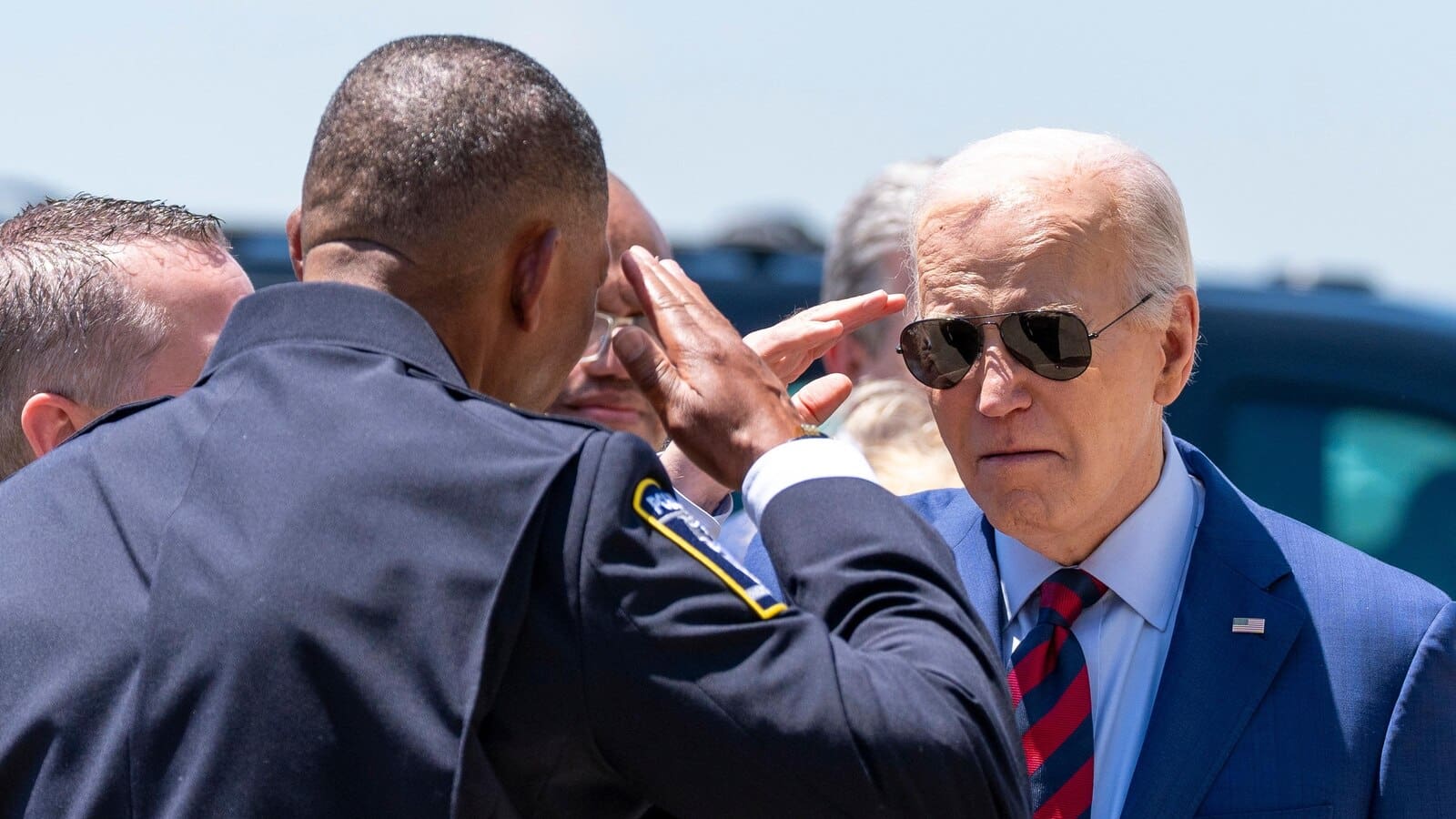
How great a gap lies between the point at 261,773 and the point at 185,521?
0.28m

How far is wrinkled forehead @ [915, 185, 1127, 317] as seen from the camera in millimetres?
2670

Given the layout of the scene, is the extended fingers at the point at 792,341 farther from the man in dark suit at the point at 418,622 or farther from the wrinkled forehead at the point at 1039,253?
the man in dark suit at the point at 418,622

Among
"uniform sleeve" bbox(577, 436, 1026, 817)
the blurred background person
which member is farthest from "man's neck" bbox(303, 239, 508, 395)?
the blurred background person

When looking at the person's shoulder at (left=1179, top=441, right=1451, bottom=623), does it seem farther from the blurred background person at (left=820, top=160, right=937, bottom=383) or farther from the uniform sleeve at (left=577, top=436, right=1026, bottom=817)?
the blurred background person at (left=820, top=160, right=937, bottom=383)

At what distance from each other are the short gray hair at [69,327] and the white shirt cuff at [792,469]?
41.1 inches

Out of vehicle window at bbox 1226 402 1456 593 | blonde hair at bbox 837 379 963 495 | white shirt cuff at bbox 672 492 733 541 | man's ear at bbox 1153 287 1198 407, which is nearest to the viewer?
man's ear at bbox 1153 287 1198 407

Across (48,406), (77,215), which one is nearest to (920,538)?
(48,406)

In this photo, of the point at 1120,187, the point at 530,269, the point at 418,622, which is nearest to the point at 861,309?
the point at 1120,187

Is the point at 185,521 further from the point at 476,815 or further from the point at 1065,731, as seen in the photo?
the point at 1065,731

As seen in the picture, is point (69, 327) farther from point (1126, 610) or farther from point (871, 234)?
point (871, 234)

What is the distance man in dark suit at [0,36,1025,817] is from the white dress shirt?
76cm

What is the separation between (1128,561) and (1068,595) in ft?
0.37

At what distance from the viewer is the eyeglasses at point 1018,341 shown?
2.66 metres

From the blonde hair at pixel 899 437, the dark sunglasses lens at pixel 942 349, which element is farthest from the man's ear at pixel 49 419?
the blonde hair at pixel 899 437
